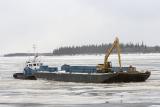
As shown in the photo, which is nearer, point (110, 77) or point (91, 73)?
point (110, 77)

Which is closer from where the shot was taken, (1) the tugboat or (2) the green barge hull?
(2) the green barge hull

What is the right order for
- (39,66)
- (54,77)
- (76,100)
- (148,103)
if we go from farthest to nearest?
(39,66) < (54,77) < (76,100) < (148,103)

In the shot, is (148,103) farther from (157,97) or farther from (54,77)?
(54,77)

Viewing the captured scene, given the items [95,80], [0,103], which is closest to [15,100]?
[0,103]

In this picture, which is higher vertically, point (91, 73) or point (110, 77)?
point (91, 73)

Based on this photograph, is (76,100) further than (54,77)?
No

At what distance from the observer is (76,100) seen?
2853cm

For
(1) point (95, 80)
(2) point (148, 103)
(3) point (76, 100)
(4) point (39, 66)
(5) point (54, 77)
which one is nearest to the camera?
(2) point (148, 103)

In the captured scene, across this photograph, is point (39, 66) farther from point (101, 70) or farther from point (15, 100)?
point (15, 100)

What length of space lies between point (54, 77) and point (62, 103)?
86.8ft

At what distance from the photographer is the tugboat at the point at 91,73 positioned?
45406mm

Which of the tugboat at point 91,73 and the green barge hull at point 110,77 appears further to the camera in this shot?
the tugboat at point 91,73

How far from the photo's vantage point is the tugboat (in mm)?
45406

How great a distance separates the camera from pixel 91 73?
47.4m
